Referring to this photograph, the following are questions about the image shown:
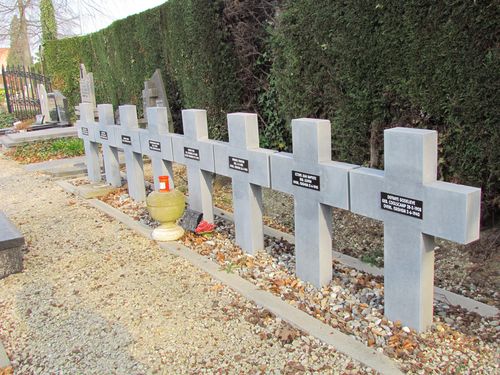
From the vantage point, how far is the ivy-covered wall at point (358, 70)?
4227 mm

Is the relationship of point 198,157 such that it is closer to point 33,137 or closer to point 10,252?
point 10,252

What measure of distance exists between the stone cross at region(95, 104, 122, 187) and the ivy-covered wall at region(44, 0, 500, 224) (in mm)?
1579

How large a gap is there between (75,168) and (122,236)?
4.72 meters

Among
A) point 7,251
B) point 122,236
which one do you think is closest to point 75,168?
point 122,236

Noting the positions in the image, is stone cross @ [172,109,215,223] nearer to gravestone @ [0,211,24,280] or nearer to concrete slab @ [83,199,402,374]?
concrete slab @ [83,199,402,374]

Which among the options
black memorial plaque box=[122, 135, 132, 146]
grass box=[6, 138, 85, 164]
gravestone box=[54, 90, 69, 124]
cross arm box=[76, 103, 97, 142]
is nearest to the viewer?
black memorial plaque box=[122, 135, 132, 146]

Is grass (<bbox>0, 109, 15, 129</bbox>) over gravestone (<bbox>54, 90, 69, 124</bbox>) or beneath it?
beneath

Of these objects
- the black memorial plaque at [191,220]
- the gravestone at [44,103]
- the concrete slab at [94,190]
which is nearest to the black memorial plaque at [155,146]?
the black memorial plaque at [191,220]

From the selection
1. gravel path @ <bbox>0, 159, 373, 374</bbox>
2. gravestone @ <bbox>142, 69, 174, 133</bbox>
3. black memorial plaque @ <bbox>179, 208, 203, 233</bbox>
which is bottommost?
gravel path @ <bbox>0, 159, 373, 374</bbox>

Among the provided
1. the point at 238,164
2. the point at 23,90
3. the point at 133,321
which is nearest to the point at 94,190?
the point at 238,164

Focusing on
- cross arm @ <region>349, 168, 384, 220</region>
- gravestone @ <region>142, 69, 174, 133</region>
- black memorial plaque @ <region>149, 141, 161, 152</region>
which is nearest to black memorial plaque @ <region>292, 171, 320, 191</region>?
cross arm @ <region>349, 168, 384, 220</region>

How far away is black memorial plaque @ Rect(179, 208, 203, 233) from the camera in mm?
5203

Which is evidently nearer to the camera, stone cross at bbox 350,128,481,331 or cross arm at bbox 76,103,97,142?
stone cross at bbox 350,128,481,331

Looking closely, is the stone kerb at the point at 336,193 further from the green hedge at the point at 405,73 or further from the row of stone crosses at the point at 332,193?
the green hedge at the point at 405,73
